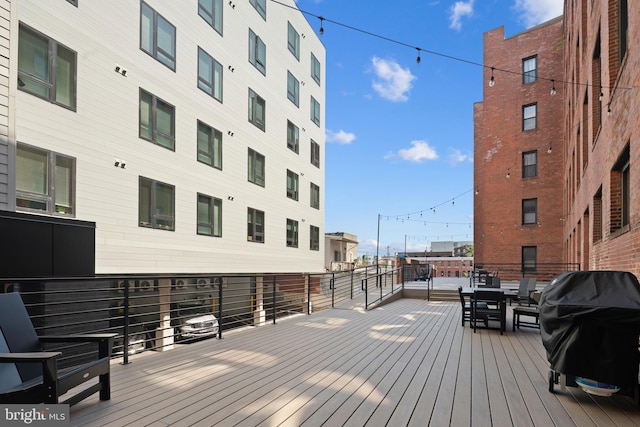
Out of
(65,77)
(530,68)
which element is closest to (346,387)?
(65,77)

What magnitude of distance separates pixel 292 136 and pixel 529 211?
41.3 feet

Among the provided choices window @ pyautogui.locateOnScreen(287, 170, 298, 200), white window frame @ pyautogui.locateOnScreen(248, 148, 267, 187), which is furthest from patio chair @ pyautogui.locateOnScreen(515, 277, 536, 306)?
window @ pyautogui.locateOnScreen(287, 170, 298, 200)

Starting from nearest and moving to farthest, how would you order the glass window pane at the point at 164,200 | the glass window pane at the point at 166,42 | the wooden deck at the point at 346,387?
1. the wooden deck at the point at 346,387
2. the glass window pane at the point at 164,200
3. the glass window pane at the point at 166,42

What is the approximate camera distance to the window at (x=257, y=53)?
1405cm

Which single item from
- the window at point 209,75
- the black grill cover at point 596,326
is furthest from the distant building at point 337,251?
the black grill cover at point 596,326

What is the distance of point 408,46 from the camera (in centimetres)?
772

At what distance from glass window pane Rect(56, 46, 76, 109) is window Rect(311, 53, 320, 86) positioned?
13101 millimetres

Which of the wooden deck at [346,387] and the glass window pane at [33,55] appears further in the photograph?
the glass window pane at [33,55]

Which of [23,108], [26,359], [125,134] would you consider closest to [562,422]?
[26,359]

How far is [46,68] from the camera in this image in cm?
731

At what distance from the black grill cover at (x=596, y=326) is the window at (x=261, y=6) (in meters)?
14.4

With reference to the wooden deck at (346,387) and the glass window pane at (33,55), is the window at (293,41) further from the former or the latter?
the wooden deck at (346,387)

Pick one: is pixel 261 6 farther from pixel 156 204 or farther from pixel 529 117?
pixel 529 117

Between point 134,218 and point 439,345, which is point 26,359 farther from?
point 134,218
